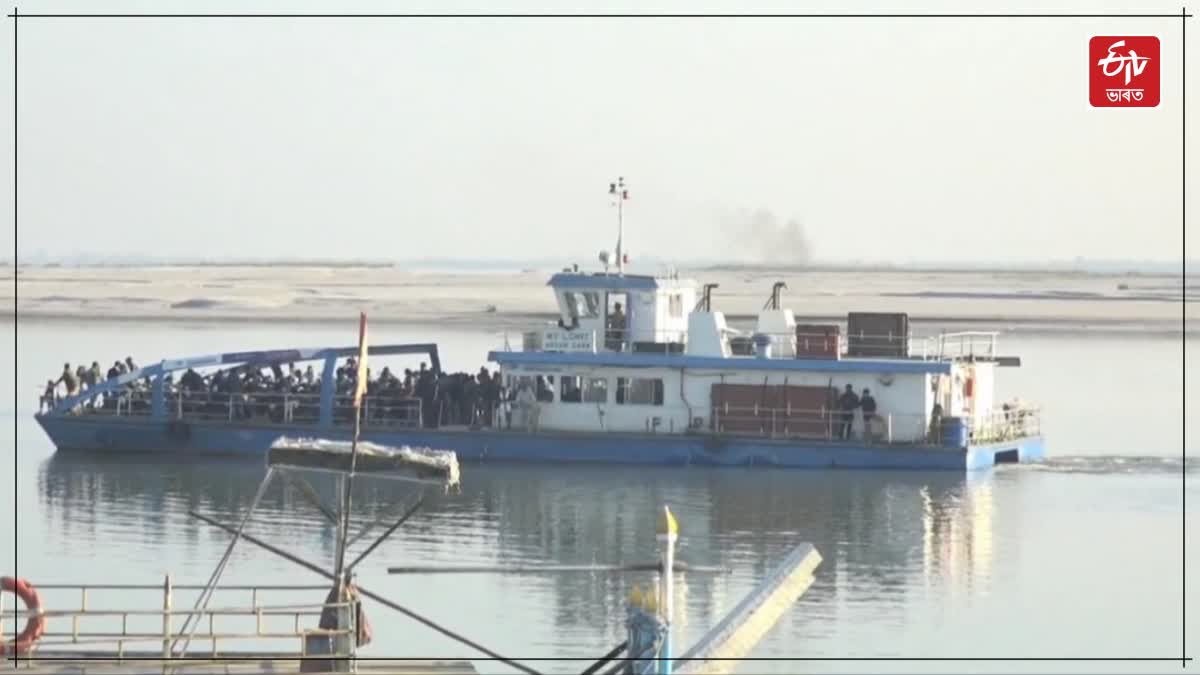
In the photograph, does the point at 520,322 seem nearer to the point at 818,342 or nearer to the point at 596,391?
the point at 596,391

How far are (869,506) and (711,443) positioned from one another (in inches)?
161

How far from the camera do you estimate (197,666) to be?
2339cm

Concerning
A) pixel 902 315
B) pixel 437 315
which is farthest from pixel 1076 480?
pixel 437 315

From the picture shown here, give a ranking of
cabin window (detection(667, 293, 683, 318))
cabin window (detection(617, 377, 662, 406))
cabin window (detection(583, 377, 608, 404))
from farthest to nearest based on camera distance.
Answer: cabin window (detection(667, 293, 683, 318)) < cabin window (detection(583, 377, 608, 404)) < cabin window (detection(617, 377, 662, 406))

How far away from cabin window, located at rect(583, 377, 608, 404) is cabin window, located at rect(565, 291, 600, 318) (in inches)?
54.1

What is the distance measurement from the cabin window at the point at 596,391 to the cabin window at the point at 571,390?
10 centimetres

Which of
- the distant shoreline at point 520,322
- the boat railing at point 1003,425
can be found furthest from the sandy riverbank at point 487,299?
the boat railing at point 1003,425

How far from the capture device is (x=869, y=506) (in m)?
42.8

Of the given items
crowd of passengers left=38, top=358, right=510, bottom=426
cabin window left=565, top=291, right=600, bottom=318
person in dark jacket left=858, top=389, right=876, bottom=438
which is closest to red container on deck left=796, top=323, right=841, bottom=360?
person in dark jacket left=858, top=389, right=876, bottom=438

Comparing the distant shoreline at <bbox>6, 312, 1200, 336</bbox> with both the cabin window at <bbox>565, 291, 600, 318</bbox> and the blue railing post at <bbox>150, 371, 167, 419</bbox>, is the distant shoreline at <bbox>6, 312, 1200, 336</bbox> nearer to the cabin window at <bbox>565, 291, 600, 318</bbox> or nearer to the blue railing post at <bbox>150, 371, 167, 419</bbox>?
the blue railing post at <bbox>150, 371, 167, 419</bbox>

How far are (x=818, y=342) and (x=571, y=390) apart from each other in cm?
399

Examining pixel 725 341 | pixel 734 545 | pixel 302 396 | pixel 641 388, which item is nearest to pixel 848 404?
pixel 725 341

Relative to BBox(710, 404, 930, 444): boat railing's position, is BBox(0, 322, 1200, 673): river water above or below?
below

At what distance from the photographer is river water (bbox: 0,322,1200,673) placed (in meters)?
30.7
